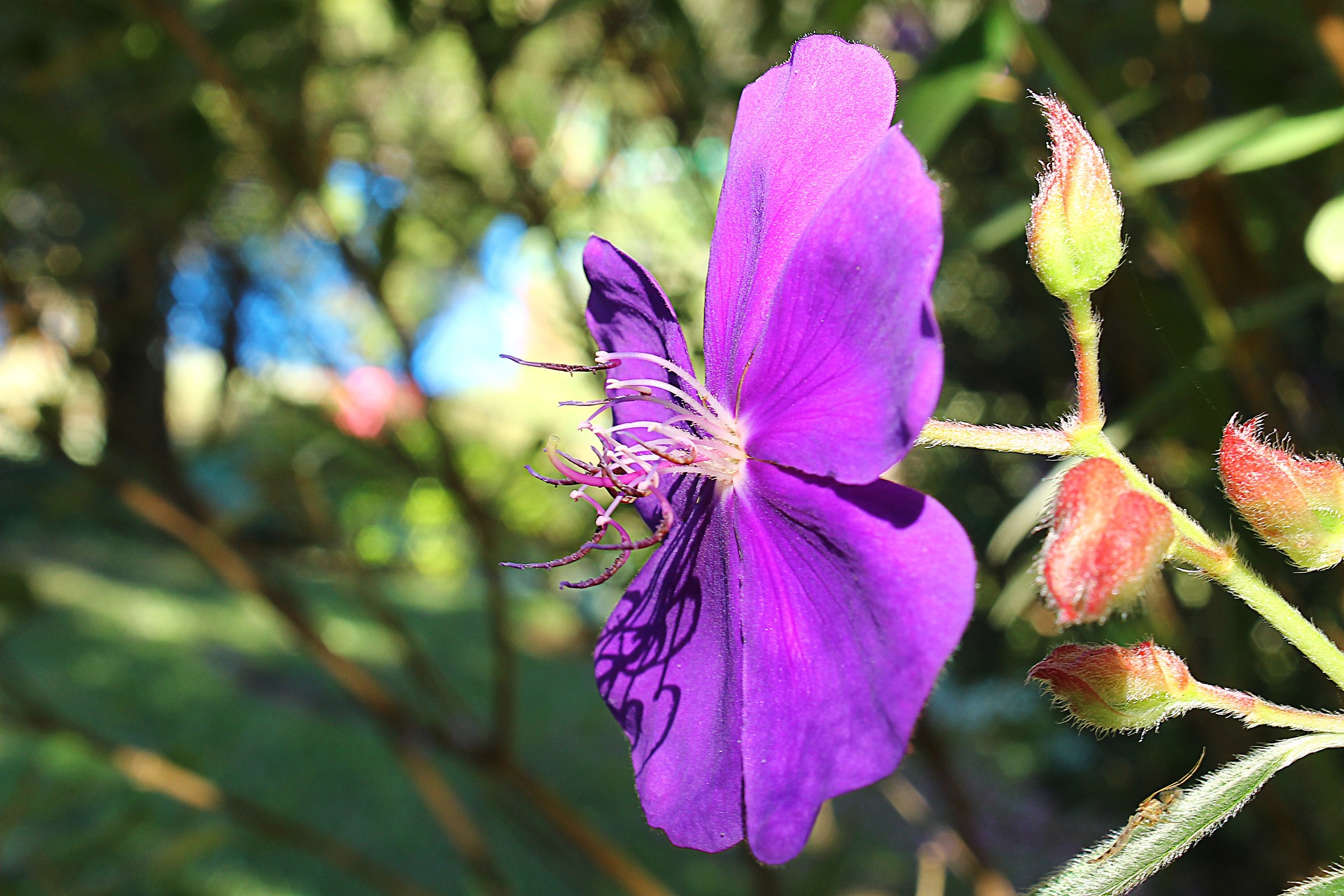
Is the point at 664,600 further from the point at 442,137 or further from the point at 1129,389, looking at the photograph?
the point at 442,137

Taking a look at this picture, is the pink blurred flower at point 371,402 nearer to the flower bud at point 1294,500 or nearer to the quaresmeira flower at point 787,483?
the quaresmeira flower at point 787,483

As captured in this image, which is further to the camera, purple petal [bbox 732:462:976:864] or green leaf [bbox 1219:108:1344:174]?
green leaf [bbox 1219:108:1344:174]

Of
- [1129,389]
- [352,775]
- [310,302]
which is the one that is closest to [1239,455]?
[1129,389]

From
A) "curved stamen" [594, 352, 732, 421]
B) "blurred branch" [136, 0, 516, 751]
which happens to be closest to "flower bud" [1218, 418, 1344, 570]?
"curved stamen" [594, 352, 732, 421]

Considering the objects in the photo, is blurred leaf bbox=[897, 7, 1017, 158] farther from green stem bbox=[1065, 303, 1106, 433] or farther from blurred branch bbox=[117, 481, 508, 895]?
blurred branch bbox=[117, 481, 508, 895]

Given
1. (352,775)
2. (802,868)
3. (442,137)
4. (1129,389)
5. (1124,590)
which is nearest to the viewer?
(1124,590)

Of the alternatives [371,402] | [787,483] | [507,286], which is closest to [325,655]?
[371,402]
